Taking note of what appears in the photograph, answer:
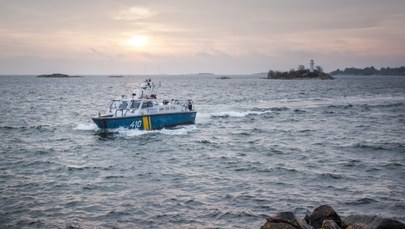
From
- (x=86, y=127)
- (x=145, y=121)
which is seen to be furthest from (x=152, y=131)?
(x=86, y=127)

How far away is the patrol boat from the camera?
31047mm

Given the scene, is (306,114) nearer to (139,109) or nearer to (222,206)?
(139,109)

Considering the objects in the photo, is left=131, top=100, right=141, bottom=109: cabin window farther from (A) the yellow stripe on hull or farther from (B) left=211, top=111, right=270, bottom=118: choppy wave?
(B) left=211, top=111, right=270, bottom=118: choppy wave

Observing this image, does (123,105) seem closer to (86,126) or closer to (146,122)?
(146,122)

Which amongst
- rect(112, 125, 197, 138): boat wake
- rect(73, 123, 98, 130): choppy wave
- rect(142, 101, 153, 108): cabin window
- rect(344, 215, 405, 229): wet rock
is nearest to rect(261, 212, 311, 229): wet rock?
rect(344, 215, 405, 229): wet rock

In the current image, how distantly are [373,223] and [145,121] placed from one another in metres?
23.9

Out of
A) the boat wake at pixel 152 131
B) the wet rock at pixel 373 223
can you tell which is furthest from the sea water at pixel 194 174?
the wet rock at pixel 373 223

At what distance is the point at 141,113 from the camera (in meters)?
31.9

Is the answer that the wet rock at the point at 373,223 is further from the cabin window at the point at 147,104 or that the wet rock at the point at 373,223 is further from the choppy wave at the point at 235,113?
the choppy wave at the point at 235,113

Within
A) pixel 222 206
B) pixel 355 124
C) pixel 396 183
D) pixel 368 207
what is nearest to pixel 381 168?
pixel 396 183

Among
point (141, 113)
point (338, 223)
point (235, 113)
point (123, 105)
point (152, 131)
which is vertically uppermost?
point (123, 105)

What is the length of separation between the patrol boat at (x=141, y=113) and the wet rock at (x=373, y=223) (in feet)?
75.2

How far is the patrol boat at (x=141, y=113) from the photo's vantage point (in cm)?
3105

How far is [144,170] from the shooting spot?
2105 centimetres
